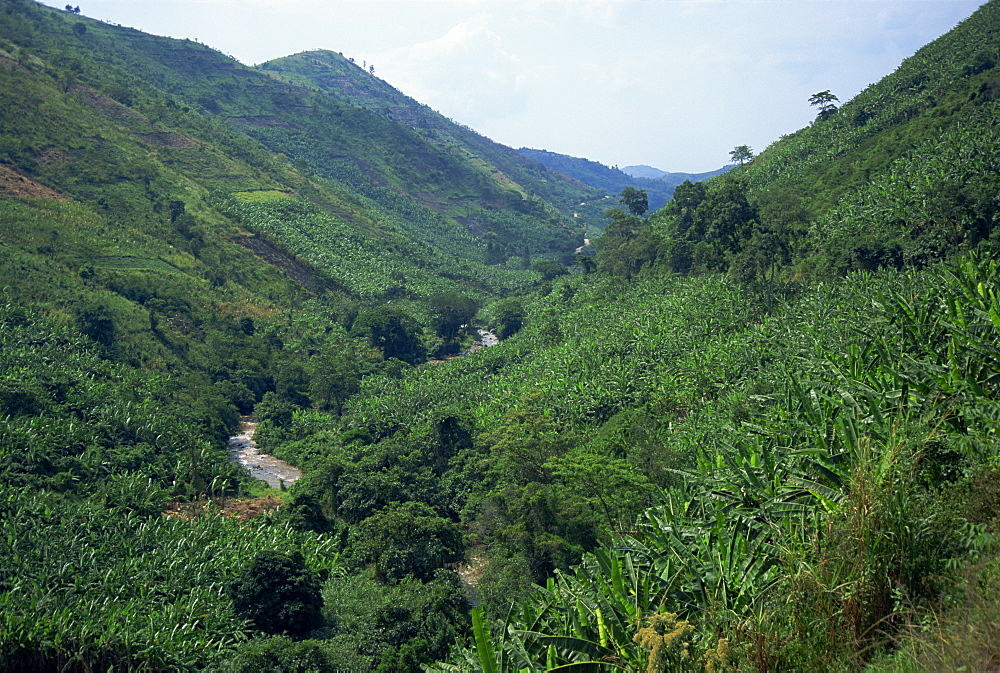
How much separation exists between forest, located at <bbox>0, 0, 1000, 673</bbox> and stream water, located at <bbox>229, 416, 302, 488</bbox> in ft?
3.28

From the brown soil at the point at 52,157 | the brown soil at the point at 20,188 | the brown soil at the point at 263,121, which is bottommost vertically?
the brown soil at the point at 20,188

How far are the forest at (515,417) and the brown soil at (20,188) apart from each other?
0.40m

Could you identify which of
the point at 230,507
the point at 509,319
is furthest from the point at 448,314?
the point at 230,507


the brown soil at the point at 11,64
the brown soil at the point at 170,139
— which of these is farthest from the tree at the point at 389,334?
the brown soil at the point at 11,64

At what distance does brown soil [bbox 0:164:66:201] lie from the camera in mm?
56375

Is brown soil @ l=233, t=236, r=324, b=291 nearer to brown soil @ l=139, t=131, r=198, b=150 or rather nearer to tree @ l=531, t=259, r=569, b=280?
brown soil @ l=139, t=131, r=198, b=150

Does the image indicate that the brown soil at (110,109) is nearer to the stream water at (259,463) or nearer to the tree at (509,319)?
the tree at (509,319)

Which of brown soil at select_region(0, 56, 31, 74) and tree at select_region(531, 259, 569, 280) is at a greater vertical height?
brown soil at select_region(0, 56, 31, 74)

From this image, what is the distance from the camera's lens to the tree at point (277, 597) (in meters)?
20.8

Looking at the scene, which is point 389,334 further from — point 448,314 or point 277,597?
point 277,597

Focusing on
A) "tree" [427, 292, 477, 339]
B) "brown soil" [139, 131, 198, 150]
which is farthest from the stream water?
"brown soil" [139, 131, 198, 150]

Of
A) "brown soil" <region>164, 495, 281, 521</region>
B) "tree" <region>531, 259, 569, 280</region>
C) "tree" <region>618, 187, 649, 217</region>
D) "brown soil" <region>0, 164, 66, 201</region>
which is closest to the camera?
"brown soil" <region>164, 495, 281, 521</region>

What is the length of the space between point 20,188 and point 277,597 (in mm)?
56105

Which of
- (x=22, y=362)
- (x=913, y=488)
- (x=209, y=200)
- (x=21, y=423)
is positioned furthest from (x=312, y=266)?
(x=913, y=488)
